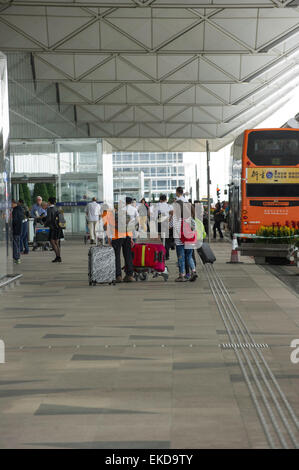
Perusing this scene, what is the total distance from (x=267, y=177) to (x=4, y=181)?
10501mm

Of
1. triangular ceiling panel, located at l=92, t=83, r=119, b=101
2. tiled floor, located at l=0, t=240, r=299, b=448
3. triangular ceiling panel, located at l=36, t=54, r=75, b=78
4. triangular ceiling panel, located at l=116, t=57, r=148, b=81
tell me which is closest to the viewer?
tiled floor, located at l=0, t=240, r=299, b=448

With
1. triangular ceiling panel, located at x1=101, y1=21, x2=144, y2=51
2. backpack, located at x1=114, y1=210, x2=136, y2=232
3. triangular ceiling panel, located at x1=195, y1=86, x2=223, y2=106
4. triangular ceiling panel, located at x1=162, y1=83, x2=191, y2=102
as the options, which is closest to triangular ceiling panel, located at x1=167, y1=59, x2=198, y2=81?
triangular ceiling panel, located at x1=162, y1=83, x2=191, y2=102

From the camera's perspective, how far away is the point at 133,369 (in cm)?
703

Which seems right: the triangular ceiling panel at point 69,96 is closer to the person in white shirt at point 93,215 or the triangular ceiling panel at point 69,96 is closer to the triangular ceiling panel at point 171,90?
the triangular ceiling panel at point 171,90

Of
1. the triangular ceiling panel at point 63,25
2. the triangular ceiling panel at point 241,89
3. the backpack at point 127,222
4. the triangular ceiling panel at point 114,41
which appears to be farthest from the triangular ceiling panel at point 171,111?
the backpack at point 127,222

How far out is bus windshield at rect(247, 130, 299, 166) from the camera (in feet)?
74.8

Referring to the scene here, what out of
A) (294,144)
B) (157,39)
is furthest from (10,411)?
(157,39)

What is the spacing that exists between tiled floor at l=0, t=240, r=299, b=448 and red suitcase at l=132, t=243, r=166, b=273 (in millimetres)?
1918

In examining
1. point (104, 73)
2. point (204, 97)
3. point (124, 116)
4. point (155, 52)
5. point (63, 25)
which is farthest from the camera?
point (124, 116)

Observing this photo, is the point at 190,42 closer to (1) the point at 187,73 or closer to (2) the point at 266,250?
(1) the point at 187,73

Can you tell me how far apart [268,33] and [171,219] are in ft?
41.7

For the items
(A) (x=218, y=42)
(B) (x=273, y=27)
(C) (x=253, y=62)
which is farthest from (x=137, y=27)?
(C) (x=253, y=62)

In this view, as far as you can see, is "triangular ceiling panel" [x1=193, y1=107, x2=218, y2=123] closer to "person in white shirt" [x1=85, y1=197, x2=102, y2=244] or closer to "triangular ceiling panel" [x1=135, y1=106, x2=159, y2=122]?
"triangular ceiling panel" [x1=135, y1=106, x2=159, y2=122]

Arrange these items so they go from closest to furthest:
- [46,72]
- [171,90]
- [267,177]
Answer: [267,177] → [46,72] → [171,90]
